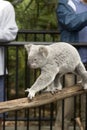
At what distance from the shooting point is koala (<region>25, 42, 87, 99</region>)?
4902mm

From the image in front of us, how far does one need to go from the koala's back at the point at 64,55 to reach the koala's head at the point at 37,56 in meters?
0.10

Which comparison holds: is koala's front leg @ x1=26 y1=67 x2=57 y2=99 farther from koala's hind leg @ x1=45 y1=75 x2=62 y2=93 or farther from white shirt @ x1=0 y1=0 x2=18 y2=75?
white shirt @ x1=0 y1=0 x2=18 y2=75

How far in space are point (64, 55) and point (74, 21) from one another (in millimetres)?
1142

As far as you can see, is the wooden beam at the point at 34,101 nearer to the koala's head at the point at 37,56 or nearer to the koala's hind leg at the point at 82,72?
the koala's hind leg at the point at 82,72

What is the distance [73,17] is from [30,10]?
129 inches

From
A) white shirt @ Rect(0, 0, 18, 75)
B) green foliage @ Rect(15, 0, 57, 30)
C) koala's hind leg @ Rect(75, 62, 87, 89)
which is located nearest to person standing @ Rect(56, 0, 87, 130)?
white shirt @ Rect(0, 0, 18, 75)

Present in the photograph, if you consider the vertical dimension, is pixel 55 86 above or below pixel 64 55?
below

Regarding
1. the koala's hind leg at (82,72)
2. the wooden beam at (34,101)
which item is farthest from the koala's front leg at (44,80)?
the koala's hind leg at (82,72)

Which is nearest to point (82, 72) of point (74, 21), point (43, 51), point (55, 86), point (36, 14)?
point (55, 86)

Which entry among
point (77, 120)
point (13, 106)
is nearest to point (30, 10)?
point (77, 120)

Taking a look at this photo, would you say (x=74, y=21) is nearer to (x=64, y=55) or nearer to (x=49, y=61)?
(x=64, y=55)

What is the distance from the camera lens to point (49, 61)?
5004 mm

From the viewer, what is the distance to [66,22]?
621 centimetres

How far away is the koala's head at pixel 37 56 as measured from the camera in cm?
487
